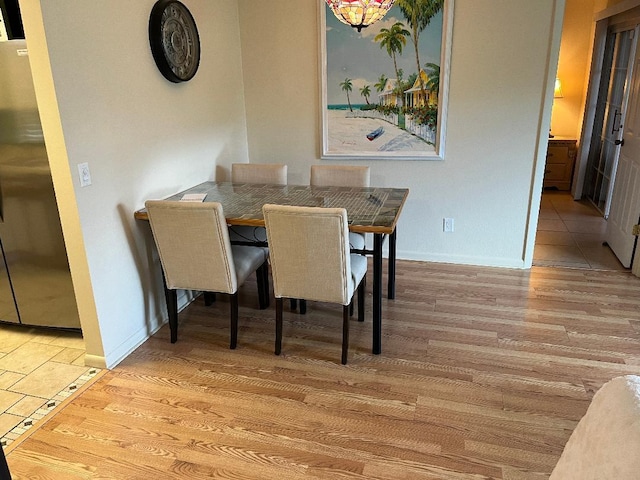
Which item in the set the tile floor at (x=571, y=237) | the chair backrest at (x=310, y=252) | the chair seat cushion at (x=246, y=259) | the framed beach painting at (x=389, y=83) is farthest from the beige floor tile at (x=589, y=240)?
the chair seat cushion at (x=246, y=259)

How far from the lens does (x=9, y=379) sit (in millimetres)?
2510

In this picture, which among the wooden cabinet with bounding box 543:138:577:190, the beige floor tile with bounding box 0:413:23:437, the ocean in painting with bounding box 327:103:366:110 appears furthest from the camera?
the wooden cabinet with bounding box 543:138:577:190

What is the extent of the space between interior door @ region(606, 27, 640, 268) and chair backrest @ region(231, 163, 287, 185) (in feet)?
9.07

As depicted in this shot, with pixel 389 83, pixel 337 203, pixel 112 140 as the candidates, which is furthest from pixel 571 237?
pixel 112 140

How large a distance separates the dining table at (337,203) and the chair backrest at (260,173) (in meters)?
0.13

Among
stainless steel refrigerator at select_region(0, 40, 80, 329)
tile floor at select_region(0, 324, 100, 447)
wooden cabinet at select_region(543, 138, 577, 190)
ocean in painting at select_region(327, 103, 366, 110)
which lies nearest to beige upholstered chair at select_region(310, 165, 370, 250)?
ocean in painting at select_region(327, 103, 366, 110)

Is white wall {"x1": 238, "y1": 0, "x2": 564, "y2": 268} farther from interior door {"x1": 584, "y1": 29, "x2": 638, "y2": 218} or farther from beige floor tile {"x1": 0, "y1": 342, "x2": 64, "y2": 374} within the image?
beige floor tile {"x1": 0, "y1": 342, "x2": 64, "y2": 374}

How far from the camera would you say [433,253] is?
402 cm

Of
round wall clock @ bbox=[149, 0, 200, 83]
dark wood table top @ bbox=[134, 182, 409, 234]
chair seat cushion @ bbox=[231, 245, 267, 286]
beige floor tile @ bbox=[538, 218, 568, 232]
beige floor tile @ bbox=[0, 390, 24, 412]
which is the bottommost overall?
beige floor tile @ bbox=[0, 390, 24, 412]

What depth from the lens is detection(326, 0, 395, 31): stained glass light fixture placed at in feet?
7.52

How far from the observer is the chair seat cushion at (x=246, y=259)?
275 cm

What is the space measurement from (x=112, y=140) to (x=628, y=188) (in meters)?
3.92

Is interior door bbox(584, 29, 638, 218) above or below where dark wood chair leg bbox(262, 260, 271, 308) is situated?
above

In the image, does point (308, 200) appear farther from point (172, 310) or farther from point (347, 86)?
point (347, 86)
